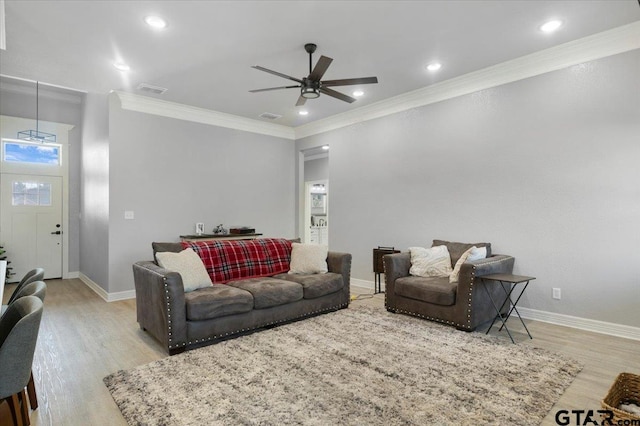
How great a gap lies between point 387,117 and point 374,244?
2.07m

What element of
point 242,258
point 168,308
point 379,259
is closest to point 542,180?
point 379,259

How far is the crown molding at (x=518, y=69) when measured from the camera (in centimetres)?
338

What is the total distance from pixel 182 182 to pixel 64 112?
3.10m

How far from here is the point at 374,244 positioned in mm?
5676

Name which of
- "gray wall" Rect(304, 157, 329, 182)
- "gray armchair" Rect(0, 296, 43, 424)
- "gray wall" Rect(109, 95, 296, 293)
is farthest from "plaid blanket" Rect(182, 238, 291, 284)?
"gray wall" Rect(304, 157, 329, 182)

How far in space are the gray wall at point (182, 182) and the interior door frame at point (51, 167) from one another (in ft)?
7.81

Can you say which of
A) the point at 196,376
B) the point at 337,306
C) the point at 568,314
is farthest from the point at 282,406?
the point at 568,314

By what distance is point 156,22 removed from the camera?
124 inches

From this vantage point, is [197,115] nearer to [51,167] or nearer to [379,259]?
[51,167]

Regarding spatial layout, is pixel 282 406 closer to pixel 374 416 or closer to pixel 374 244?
pixel 374 416

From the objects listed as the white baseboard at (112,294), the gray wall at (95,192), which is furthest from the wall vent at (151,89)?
the white baseboard at (112,294)

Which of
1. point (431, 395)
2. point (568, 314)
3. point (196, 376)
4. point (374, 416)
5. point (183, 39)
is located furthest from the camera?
point (568, 314)

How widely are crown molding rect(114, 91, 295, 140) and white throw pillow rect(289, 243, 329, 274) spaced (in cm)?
298

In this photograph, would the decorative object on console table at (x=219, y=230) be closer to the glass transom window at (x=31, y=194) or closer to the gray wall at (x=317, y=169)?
the glass transom window at (x=31, y=194)
